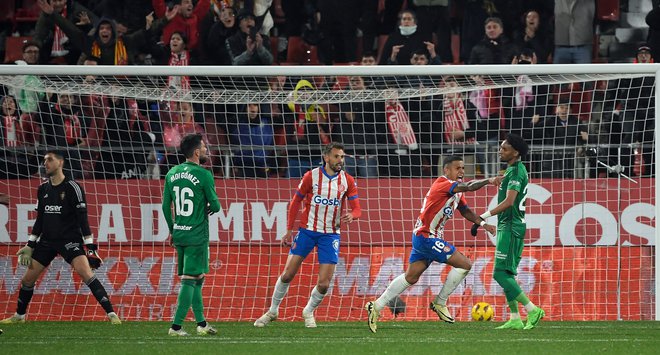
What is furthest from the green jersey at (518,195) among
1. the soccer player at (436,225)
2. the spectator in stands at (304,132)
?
the spectator in stands at (304,132)

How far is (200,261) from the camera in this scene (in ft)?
33.7

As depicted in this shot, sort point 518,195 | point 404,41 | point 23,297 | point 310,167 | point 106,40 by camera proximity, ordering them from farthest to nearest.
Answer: point 106,40 → point 404,41 → point 310,167 → point 23,297 → point 518,195

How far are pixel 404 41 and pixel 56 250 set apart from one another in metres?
6.55

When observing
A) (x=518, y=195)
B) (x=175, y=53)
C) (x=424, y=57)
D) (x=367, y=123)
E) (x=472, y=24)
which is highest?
(x=472, y=24)

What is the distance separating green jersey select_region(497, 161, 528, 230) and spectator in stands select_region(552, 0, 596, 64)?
6.05m

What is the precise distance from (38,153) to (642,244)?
7.68 m

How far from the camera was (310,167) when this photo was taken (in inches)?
570

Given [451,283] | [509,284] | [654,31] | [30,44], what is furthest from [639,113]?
[30,44]

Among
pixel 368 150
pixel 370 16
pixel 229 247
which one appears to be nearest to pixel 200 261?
pixel 229 247

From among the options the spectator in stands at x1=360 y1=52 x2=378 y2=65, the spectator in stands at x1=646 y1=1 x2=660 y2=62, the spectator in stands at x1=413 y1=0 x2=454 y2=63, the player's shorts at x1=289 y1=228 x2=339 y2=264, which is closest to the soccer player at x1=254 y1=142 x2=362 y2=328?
the player's shorts at x1=289 y1=228 x2=339 y2=264

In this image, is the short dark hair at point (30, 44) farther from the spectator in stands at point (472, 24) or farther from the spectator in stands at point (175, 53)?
the spectator in stands at point (472, 24)

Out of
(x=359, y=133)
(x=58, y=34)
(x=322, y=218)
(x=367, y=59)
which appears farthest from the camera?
(x=58, y=34)

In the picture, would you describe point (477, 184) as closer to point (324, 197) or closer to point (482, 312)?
point (324, 197)

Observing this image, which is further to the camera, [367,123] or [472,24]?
[472,24]
